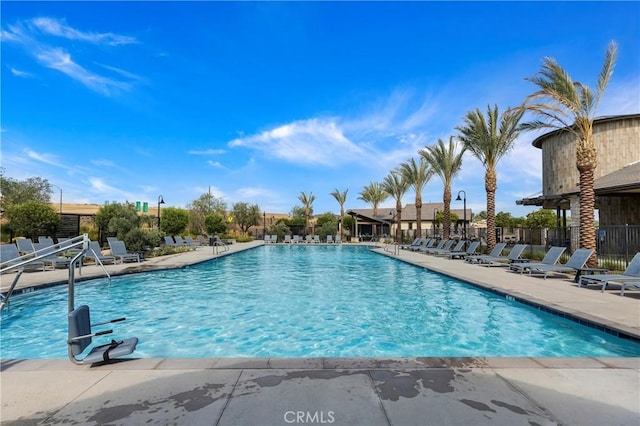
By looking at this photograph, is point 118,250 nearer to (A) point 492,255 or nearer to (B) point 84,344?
→ (B) point 84,344

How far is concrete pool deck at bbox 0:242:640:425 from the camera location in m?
2.55

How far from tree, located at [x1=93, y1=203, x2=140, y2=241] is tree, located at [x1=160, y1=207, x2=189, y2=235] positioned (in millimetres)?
8772

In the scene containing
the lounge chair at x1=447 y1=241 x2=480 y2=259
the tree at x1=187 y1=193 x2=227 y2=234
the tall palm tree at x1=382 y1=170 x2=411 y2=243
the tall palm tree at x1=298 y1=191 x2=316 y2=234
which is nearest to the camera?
the lounge chair at x1=447 y1=241 x2=480 y2=259

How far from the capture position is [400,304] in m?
8.14

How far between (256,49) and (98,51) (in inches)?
256

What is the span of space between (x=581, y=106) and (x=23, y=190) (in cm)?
5462

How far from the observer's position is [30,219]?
2072cm

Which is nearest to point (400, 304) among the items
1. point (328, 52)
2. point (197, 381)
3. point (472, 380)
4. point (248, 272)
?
point (472, 380)

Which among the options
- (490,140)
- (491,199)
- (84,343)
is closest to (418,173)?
(491,199)

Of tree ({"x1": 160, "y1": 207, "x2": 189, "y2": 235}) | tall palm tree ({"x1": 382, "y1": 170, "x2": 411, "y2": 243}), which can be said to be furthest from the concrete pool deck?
tree ({"x1": 160, "y1": 207, "x2": 189, "y2": 235})

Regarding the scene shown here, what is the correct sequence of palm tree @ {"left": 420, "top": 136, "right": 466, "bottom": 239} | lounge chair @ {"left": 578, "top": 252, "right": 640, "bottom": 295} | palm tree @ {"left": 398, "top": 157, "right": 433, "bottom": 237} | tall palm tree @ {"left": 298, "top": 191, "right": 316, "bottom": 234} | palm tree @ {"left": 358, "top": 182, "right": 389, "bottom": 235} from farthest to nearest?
tall palm tree @ {"left": 298, "top": 191, "right": 316, "bottom": 234} → palm tree @ {"left": 358, "top": 182, "right": 389, "bottom": 235} → palm tree @ {"left": 398, "top": 157, "right": 433, "bottom": 237} → palm tree @ {"left": 420, "top": 136, "right": 466, "bottom": 239} → lounge chair @ {"left": 578, "top": 252, "right": 640, "bottom": 295}

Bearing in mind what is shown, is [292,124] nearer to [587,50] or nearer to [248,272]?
[248,272]

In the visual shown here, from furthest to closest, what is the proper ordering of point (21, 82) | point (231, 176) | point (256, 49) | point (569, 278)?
point (231, 176), point (256, 49), point (21, 82), point (569, 278)

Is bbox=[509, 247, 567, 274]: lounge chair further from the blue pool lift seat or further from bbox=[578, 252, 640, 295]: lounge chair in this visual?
the blue pool lift seat
